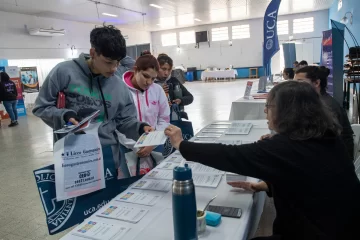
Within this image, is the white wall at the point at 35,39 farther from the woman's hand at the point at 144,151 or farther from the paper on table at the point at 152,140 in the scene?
the paper on table at the point at 152,140

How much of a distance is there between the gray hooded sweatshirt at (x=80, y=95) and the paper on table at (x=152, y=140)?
26 centimetres

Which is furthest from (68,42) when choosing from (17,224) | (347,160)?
(347,160)

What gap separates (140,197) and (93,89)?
2.04ft

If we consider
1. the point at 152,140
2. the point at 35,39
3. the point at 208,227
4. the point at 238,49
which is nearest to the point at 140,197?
the point at 152,140

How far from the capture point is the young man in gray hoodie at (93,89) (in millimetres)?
1381

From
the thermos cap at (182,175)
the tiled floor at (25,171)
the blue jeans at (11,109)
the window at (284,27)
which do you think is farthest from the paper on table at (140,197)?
the window at (284,27)

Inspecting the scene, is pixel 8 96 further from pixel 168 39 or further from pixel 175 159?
pixel 168 39

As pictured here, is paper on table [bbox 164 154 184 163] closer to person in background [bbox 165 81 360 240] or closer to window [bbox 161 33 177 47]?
person in background [bbox 165 81 360 240]

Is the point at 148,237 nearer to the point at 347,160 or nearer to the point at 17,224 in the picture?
the point at 347,160

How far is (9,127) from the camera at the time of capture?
24.6 ft

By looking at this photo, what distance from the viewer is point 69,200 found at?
1343 mm

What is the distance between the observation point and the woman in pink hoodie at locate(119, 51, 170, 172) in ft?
6.60

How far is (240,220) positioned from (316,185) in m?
0.27

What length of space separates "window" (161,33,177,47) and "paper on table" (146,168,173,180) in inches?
725
